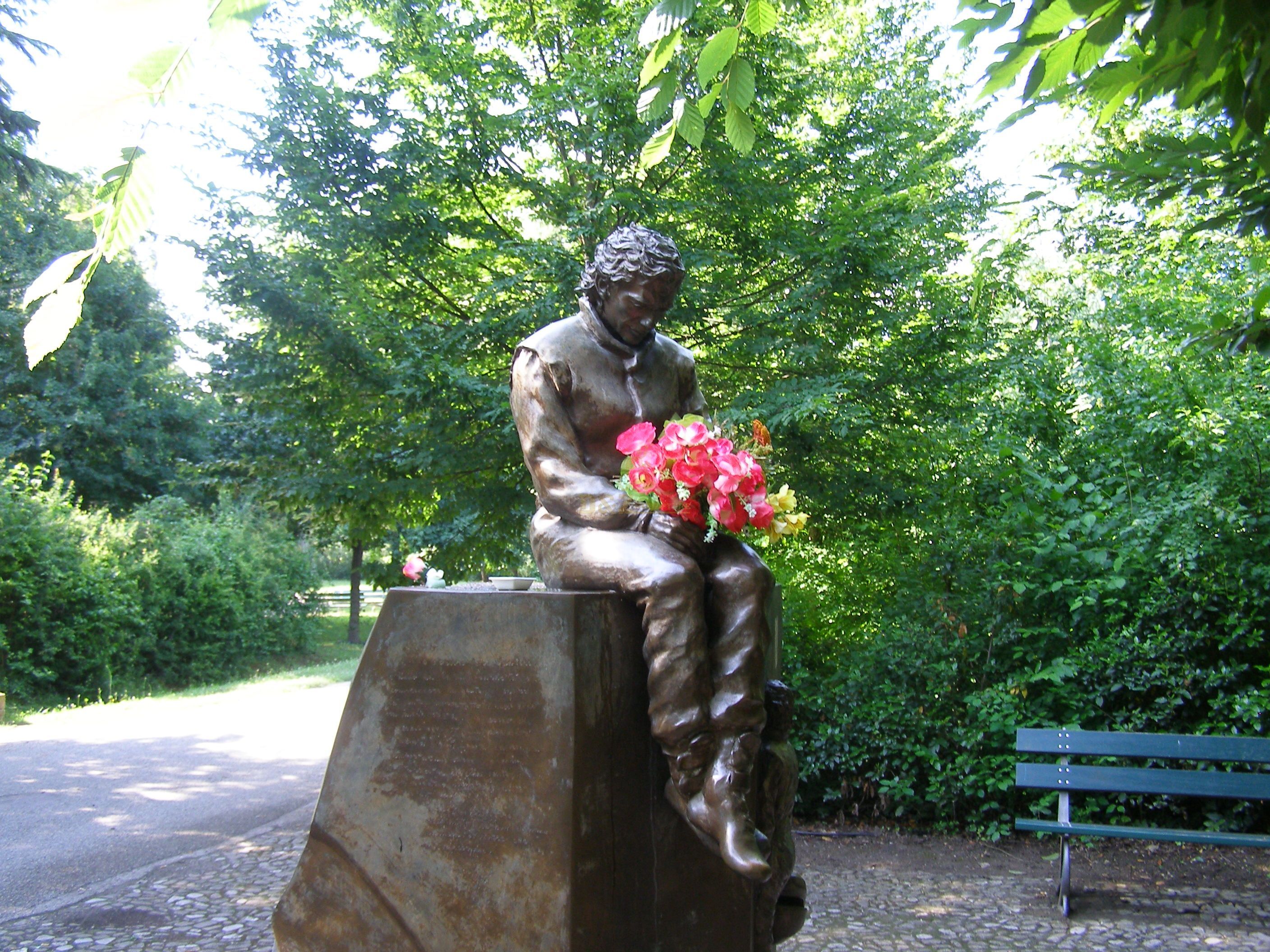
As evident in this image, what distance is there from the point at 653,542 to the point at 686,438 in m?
0.33

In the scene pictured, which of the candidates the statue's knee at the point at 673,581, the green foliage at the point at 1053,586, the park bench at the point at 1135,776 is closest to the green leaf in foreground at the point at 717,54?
the statue's knee at the point at 673,581

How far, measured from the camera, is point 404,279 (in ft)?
26.9

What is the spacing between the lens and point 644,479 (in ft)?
10.6

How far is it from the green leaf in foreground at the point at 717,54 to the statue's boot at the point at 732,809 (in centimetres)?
176

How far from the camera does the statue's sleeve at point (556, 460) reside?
3.34 metres

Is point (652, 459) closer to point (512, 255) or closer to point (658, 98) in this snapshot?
point (658, 98)

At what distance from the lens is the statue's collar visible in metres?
3.72

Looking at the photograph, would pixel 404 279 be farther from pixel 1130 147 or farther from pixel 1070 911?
pixel 1070 911

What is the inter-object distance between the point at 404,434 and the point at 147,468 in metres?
15.5

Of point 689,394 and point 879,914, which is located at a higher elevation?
point 689,394

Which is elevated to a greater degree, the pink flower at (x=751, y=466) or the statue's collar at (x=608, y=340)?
the statue's collar at (x=608, y=340)

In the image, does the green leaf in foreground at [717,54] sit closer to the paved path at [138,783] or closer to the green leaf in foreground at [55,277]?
the green leaf in foreground at [55,277]

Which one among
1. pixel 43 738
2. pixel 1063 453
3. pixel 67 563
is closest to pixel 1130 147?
pixel 1063 453

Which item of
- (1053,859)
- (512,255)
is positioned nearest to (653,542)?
(1053,859)
